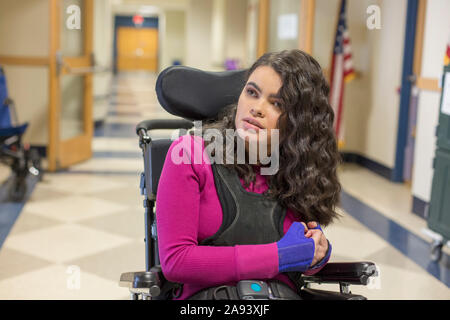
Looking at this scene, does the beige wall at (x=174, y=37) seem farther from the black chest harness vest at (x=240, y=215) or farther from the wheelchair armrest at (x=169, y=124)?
the black chest harness vest at (x=240, y=215)

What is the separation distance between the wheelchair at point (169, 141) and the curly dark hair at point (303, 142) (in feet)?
0.43

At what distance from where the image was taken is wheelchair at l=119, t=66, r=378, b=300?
4.61 feet

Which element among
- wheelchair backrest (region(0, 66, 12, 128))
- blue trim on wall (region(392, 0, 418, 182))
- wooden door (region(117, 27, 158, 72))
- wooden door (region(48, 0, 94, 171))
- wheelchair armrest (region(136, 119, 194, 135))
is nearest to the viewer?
wheelchair armrest (region(136, 119, 194, 135))

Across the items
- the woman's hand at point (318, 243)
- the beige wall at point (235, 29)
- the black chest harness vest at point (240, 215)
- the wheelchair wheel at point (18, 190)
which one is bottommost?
the wheelchair wheel at point (18, 190)

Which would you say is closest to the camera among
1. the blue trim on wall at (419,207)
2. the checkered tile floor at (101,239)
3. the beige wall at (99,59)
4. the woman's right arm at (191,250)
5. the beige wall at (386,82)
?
the woman's right arm at (191,250)

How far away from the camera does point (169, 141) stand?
5.50 feet

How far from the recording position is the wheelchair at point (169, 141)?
4.61 feet

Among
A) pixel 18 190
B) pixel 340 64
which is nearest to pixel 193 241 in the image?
pixel 18 190

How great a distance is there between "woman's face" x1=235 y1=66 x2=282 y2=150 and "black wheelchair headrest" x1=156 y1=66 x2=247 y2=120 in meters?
0.23

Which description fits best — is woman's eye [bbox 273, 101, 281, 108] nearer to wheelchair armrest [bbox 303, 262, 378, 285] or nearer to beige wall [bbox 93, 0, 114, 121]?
wheelchair armrest [bbox 303, 262, 378, 285]

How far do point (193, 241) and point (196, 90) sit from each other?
45 cm

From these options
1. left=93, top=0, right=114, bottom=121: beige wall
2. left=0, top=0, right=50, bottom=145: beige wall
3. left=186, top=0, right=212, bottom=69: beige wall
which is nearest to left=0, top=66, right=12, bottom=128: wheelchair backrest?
left=0, top=0, right=50, bottom=145: beige wall

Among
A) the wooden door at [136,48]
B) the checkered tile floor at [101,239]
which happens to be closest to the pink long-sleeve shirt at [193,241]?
the checkered tile floor at [101,239]

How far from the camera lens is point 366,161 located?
19.4 ft
